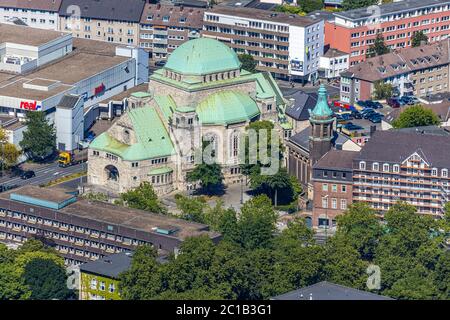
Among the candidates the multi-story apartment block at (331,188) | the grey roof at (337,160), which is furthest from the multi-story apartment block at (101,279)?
the grey roof at (337,160)

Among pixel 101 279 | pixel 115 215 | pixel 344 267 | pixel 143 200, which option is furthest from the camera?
pixel 143 200

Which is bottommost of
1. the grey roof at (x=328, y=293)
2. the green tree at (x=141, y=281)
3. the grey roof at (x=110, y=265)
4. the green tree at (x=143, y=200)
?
the green tree at (x=143, y=200)

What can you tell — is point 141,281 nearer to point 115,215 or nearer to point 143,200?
point 115,215

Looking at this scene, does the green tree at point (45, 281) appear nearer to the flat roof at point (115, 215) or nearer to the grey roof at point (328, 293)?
the flat roof at point (115, 215)

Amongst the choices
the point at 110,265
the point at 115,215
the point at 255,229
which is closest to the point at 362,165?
the point at 255,229

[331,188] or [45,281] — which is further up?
[45,281]
